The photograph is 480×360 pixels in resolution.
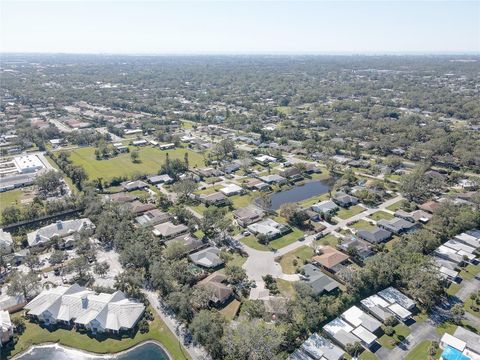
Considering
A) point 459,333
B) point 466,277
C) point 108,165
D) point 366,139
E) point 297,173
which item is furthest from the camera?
point 366,139

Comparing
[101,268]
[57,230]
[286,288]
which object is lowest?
[286,288]

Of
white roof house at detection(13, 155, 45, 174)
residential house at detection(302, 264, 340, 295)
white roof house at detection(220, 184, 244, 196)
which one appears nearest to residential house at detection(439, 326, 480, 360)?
residential house at detection(302, 264, 340, 295)

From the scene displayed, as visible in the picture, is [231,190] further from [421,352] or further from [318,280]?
[421,352]

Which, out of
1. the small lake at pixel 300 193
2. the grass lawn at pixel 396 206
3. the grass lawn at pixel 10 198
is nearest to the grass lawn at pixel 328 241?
the small lake at pixel 300 193

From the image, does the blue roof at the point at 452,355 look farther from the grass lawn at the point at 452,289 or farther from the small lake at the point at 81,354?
the small lake at the point at 81,354

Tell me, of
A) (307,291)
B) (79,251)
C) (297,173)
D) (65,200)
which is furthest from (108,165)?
(307,291)

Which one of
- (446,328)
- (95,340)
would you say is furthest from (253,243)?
(446,328)

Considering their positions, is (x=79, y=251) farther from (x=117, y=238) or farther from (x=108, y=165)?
(x=108, y=165)
